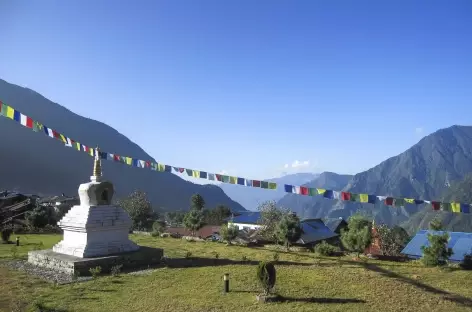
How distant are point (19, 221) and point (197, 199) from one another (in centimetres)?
2737

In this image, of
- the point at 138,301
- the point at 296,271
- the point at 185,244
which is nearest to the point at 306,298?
the point at 296,271

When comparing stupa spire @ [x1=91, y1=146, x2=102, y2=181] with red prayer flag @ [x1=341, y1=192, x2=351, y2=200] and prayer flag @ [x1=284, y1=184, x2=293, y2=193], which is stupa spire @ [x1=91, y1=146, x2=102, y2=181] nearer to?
prayer flag @ [x1=284, y1=184, x2=293, y2=193]

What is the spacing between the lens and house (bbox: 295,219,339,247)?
151 feet

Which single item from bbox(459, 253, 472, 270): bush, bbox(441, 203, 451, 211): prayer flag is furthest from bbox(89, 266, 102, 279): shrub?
bbox(459, 253, 472, 270): bush

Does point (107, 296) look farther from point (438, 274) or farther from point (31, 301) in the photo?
point (438, 274)

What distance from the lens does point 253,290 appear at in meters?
15.6

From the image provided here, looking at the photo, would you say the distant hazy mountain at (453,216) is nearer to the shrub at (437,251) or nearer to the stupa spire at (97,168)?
the shrub at (437,251)

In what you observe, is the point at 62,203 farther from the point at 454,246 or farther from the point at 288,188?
the point at 454,246

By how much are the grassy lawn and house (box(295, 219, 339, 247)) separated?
2524 centimetres

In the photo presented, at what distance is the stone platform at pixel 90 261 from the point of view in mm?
18781

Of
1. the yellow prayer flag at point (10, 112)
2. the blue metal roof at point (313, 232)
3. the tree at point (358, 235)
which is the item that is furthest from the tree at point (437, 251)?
the blue metal roof at point (313, 232)

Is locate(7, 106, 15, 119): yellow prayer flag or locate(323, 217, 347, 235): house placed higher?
locate(7, 106, 15, 119): yellow prayer flag

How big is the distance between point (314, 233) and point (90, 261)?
34.6 metres

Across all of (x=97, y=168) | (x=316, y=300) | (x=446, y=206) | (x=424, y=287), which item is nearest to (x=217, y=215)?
(x=97, y=168)
